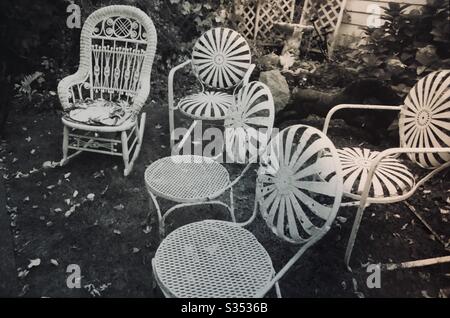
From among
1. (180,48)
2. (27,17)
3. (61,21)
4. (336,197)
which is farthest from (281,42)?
(336,197)

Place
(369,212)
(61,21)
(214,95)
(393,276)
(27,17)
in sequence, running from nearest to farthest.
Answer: (393,276) < (369,212) < (214,95) < (27,17) < (61,21)

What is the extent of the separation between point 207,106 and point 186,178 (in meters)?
1.27

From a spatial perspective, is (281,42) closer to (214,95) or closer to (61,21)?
(214,95)

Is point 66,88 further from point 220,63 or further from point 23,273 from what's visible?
point 23,273

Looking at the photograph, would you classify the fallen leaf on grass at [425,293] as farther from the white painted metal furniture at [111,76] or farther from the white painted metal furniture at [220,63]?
the white painted metal furniture at [111,76]

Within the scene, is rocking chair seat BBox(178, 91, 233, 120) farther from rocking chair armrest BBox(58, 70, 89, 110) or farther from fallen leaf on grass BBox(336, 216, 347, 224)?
fallen leaf on grass BBox(336, 216, 347, 224)

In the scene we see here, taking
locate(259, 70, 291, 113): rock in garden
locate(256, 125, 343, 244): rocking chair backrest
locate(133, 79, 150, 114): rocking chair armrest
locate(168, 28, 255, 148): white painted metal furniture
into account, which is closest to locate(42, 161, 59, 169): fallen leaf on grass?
locate(133, 79, 150, 114): rocking chair armrest

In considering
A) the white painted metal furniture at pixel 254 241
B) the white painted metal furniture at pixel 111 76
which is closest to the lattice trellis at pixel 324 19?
the white painted metal furniture at pixel 111 76

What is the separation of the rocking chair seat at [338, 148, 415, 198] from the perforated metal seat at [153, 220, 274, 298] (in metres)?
0.87

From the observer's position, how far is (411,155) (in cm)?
265

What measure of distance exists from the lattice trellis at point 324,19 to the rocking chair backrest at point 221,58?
289cm

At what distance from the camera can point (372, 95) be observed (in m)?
3.99

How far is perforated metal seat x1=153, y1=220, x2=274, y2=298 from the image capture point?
1.66 metres

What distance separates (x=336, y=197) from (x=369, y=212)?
1.71 meters
